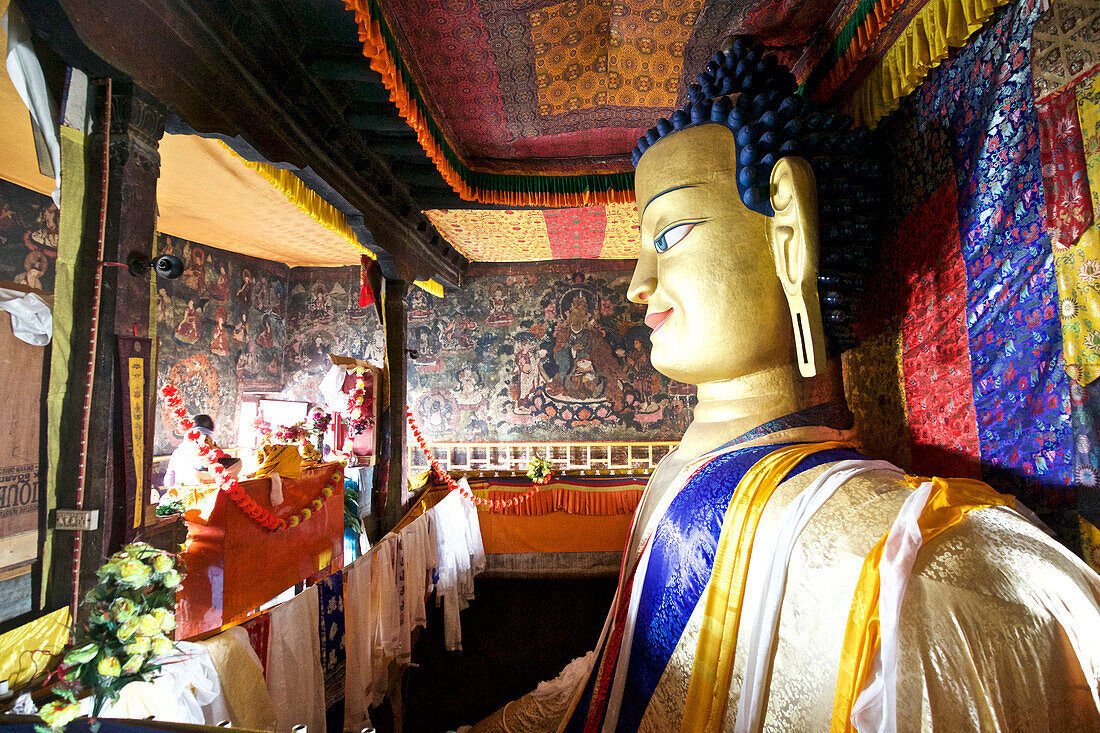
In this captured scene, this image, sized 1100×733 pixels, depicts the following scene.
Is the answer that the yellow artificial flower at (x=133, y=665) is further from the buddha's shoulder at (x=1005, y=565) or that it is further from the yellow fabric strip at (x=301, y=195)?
the yellow fabric strip at (x=301, y=195)

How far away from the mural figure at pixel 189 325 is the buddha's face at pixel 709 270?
8.09 meters

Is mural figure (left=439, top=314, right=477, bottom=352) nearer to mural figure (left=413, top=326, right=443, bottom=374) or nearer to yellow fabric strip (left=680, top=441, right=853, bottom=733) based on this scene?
mural figure (left=413, top=326, right=443, bottom=374)

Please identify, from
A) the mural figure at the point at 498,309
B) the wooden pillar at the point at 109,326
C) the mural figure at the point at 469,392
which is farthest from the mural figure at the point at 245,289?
the wooden pillar at the point at 109,326

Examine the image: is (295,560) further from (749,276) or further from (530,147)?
(749,276)

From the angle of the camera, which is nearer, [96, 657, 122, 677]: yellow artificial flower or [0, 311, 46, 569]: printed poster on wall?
[96, 657, 122, 677]: yellow artificial flower

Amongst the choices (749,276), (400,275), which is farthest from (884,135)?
(400,275)

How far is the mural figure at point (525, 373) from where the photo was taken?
804 cm

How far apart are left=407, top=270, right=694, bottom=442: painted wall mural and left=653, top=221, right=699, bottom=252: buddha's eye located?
6.32 meters

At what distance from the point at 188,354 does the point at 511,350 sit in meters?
5.06

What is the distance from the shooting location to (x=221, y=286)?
25.1ft

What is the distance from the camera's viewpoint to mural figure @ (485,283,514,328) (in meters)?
8.15

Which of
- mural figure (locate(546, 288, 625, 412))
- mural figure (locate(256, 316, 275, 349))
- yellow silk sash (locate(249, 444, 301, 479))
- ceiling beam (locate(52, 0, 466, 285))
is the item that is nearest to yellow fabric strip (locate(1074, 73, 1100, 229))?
ceiling beam (locate(52, 0, 466, 285))

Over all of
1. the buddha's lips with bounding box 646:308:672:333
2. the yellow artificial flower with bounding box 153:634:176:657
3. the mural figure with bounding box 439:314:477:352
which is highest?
the mural figure with bounding box 439:314:477:352

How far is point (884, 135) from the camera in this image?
1.67 m
